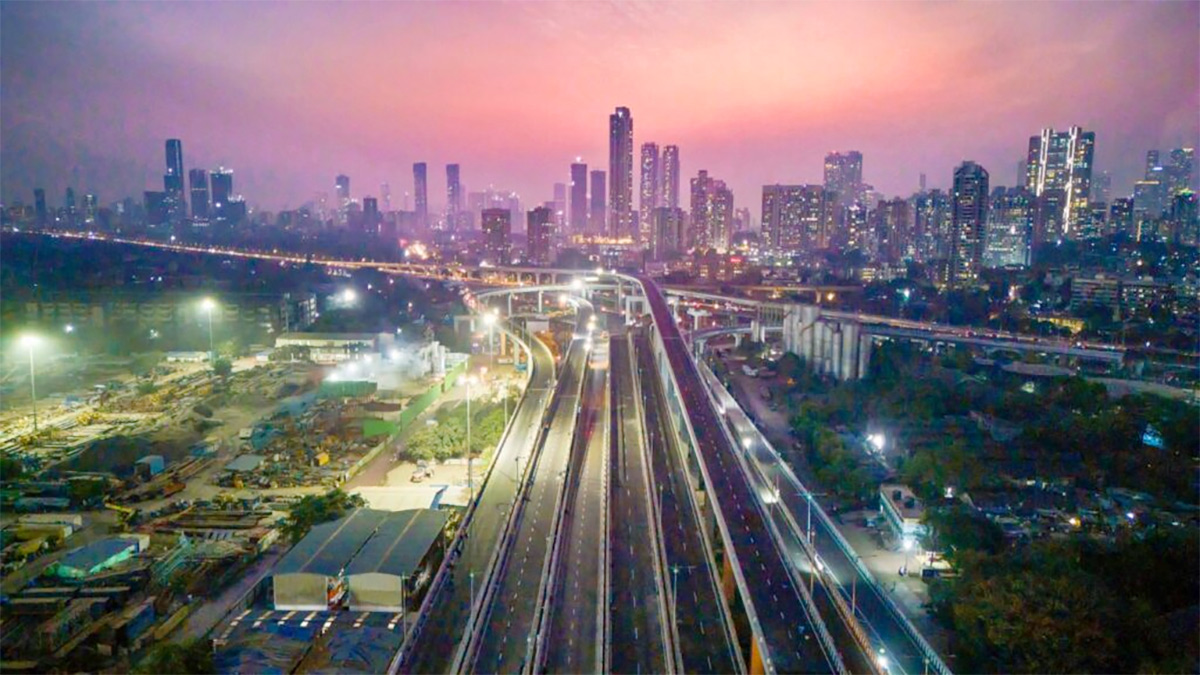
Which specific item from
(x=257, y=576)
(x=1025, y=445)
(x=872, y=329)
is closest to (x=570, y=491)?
(x=257, y=576)

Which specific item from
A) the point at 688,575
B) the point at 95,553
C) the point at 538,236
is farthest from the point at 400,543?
the point at 538,236

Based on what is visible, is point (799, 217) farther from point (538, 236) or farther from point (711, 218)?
point (538, 236)

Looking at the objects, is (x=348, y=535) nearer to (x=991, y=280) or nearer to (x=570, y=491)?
(x=570, y=491)

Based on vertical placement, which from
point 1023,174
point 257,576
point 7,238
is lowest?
point 257,576

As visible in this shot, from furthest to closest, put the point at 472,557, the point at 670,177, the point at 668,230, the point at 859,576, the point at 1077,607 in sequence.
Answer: the point at 670,177
the point at 668,230
the point at 859,576
the point at 472,557
the point at 1077,607

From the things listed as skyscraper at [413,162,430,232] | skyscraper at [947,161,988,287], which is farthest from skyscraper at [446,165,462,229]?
skyscraper at [947,161,988,287]

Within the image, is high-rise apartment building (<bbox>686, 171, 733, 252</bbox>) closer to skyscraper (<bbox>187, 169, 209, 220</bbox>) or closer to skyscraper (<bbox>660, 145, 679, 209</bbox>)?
skyscraper (<bbox>660, 145, 679, 209</bbox>)
